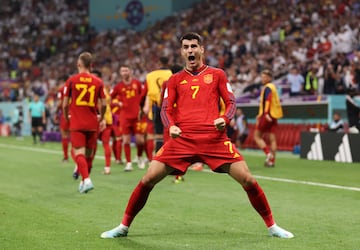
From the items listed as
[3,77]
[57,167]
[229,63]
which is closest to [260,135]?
[57,167]

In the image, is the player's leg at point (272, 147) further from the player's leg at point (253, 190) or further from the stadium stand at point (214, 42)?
the player's leg at point (253, 190)

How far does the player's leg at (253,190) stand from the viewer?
7.56 m

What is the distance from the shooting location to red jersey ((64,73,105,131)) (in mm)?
12336

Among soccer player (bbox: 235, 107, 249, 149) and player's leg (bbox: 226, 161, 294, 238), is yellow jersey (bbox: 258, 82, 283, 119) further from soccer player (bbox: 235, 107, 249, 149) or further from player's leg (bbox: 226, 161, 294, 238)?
player's leg (bbox: 226, 161, 294, 238)

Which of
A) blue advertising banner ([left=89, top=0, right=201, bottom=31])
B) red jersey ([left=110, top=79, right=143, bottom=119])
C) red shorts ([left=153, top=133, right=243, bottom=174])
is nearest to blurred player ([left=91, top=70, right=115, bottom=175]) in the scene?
red jersey ([left=110, top=79, right=143, bottom=119])

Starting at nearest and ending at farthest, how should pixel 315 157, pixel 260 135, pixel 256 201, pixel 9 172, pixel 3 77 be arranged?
pixel 256 201
pixel 9 172
pixel 260 135
pixel 315 157
pixel 3 77

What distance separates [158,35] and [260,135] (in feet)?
83.2

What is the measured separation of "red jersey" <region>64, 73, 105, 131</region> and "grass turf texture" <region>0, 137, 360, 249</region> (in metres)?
1.14

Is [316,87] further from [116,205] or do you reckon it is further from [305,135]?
[116,205]

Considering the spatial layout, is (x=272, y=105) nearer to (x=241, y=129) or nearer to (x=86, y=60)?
(x=86, y=60)

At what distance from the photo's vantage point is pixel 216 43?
3553cm

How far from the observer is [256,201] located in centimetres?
769

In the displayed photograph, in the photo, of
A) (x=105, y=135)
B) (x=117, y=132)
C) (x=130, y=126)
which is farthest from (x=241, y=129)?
(x=105, y=135)

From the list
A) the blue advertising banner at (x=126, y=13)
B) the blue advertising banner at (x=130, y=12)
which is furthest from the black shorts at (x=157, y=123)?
the blue advertising banner at (x=126, y=13)
